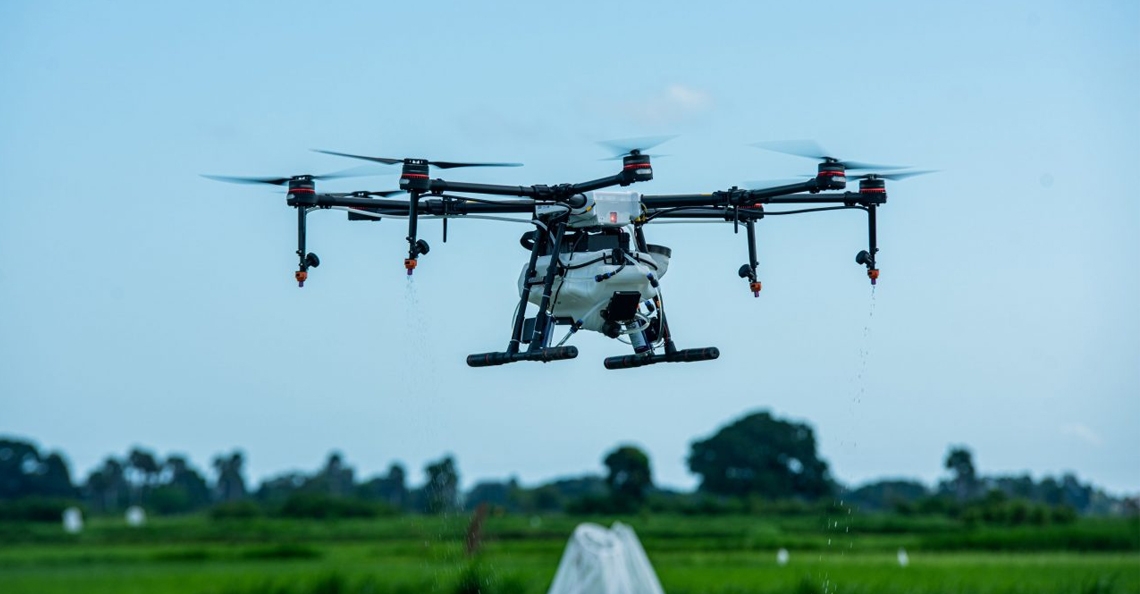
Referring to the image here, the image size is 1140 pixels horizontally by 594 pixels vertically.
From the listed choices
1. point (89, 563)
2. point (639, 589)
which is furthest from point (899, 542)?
point (639, 589)

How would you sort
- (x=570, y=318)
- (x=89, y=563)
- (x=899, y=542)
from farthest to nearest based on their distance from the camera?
(x=899, y=542) < (x=89, y=563) < (x=570, y=318)

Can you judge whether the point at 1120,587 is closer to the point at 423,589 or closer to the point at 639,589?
the point at 423,589

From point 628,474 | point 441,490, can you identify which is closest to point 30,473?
point 628,474

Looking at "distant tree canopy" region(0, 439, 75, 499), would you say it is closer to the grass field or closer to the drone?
the grass field

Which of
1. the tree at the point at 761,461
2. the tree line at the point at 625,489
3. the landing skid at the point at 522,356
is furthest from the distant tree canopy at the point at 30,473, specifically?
the landing skid at the point at 522,356

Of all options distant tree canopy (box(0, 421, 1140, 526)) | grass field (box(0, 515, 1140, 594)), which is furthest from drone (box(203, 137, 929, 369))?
distant tree canopy (box(0, 421, 1140, 526))

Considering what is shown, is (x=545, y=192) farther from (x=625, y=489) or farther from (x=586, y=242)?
(x=625, y=489)
